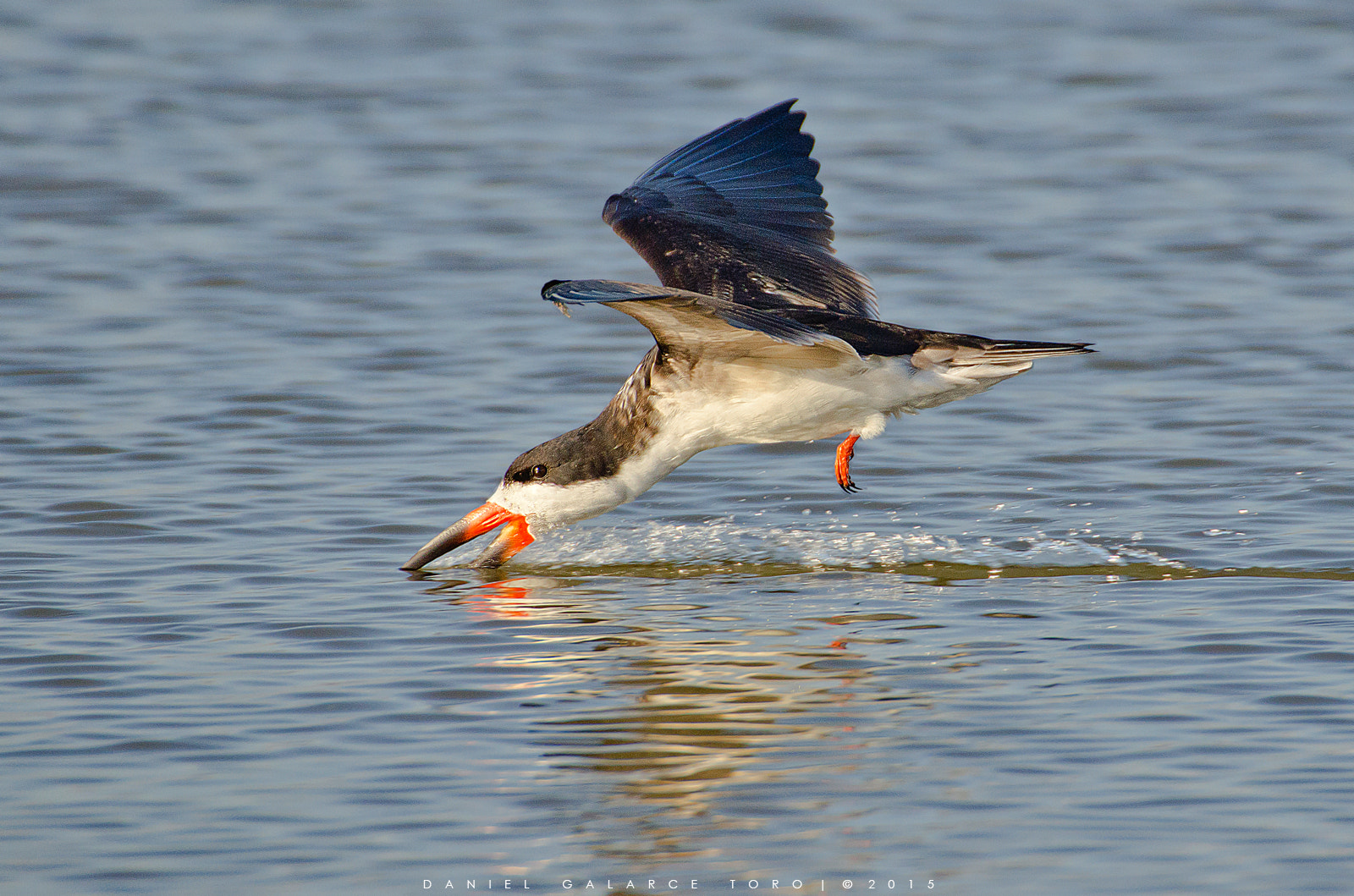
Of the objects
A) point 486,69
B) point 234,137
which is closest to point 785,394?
point 234,137

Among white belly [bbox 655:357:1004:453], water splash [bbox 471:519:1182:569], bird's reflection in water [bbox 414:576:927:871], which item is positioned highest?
white belly [bbox 655:357:1004:453]

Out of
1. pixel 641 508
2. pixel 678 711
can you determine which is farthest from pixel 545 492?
pixel 678 711

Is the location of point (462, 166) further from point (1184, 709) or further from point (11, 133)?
point (1184, 709)

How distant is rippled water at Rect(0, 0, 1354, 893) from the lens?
16.3 ft

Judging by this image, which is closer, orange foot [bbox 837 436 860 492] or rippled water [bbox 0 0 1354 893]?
rippled water [bbox 0 0 1354 893]

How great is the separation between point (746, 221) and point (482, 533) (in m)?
1.96

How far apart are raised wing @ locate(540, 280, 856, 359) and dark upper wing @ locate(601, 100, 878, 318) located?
21.2 inches

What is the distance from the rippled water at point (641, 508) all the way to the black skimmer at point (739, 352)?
38 centimetres

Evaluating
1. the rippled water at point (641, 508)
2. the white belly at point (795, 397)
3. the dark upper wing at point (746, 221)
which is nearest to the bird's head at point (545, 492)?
the rippled water at point (641, 508)

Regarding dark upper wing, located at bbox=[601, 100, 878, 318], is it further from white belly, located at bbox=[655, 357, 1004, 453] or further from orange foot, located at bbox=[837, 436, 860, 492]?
orange foot, located at bbox=[837, 436, 860, 492]

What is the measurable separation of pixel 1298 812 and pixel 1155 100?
12.2m

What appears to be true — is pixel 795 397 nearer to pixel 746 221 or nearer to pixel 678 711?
pixel 746 221

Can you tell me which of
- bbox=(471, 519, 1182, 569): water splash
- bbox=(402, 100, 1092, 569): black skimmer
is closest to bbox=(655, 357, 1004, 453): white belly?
bbox=(402, 100, 1092, 569): black skimmer

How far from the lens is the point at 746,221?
8359mm
